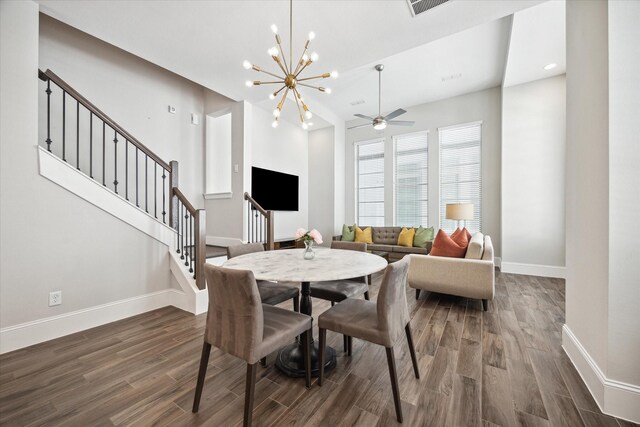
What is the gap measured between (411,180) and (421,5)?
408 cm

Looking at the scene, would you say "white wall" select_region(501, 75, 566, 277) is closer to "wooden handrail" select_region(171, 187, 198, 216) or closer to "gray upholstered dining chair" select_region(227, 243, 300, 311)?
"gray upholstered dining chair" select_region(227, 243, 300, 311)

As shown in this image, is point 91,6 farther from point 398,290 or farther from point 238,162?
point 398,290

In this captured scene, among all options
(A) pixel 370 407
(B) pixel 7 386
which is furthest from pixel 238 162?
(A) pixel 370 407

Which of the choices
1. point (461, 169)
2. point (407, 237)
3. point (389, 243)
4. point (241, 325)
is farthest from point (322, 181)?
point (241, 325)

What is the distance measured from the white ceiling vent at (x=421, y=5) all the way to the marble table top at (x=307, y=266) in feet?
7.68

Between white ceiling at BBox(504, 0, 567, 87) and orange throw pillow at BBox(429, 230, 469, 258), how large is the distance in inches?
105

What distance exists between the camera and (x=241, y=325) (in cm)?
138

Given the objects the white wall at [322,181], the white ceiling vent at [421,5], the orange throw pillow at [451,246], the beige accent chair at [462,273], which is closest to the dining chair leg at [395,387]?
the beige accent chair at [462,273]

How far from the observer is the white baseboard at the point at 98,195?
2.39 meters

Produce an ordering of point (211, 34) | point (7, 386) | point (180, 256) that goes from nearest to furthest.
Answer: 1. point (7, 386)
2. point (211, 34)
3. point (180, 256)

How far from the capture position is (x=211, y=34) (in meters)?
2.78

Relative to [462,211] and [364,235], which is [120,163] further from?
[462,211]

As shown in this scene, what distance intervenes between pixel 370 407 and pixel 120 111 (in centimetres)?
485

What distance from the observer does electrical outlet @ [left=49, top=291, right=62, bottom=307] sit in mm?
2398
